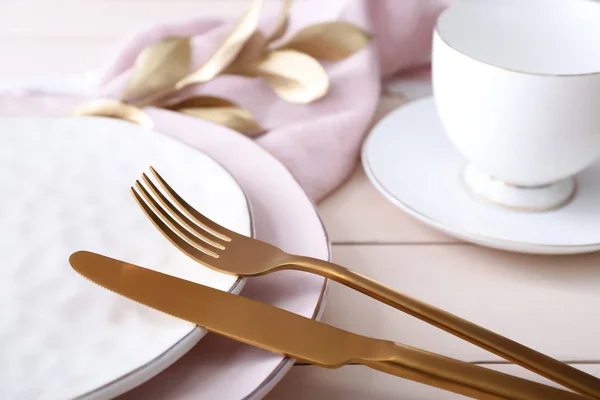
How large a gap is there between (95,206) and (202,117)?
0.51 feet

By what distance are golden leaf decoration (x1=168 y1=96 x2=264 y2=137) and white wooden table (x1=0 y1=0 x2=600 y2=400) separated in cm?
8

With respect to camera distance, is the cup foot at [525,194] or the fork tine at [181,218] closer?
the fork tine at [181,218]

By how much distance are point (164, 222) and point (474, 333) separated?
0.51ft

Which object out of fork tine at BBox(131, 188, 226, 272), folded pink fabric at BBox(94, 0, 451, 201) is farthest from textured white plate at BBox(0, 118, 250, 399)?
folded pink fabric at BBox(94, 0, 451, 201)

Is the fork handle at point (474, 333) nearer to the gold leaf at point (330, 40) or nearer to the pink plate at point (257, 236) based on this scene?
the pink plate at point (257, 236)

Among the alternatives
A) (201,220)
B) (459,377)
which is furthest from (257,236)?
(459,377)

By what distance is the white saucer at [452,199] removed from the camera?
373 millimetres

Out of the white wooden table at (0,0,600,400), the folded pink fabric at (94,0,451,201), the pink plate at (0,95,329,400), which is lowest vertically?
the white wooden table at (0,0,600,400)

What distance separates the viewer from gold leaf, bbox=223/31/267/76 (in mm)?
541

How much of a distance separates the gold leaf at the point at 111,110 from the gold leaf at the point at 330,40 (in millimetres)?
151

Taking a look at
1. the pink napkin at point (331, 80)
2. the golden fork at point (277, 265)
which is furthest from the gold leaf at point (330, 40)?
the golden fork at point (277, 265)

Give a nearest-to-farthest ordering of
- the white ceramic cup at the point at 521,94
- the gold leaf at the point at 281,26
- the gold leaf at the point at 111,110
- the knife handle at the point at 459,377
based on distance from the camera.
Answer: the knife handle at the point at 459,377 → the white ceramic cup at the point at 521,94 → the gold leaf at the point at 111,110 → the gold leaf at the point at 281,26

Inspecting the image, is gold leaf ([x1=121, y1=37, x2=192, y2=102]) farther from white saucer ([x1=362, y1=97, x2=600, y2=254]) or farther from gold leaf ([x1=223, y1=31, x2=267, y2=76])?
white saucer ([x1=362, y1=97, x2=600, y2=254])

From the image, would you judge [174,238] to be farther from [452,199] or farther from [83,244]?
[452,199]
